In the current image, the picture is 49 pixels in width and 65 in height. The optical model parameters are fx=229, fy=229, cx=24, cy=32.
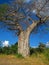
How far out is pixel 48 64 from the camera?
37.2 ft

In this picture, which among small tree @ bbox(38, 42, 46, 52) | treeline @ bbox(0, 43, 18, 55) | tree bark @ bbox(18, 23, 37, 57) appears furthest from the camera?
small tree @ bbox(38, 42, 46, 52)

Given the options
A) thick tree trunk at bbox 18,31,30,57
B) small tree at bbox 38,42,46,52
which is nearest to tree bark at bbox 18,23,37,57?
thick tree trunk at bbox 18,31,30,57

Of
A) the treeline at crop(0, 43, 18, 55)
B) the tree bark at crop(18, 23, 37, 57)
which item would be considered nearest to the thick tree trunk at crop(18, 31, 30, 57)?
the tree bark at crop(18, 23, 37, 57)

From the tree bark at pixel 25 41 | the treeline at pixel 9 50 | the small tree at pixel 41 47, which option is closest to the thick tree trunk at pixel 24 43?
the tree bark at pixel 25 41

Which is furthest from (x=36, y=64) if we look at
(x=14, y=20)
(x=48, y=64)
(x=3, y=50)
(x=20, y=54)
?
(x=3, y=50)

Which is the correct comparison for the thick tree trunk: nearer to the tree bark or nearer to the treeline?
the tree bark

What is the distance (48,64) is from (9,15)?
6439mm

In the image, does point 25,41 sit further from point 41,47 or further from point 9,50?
point 41,47

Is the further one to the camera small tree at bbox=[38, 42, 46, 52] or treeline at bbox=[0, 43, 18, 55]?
small tree at bbox=[38, 42, 46, 52]

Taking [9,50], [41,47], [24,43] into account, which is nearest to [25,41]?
[24,43]

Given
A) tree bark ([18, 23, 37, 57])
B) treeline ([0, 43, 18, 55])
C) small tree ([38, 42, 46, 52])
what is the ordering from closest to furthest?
tree bark ([18, 23, 37, 57]) < treeline ([0, 43, 18, 55]) < small tree ([38, 42, 46, 52])

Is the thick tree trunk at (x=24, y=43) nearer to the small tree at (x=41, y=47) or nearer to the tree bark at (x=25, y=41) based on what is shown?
the tree bark at (x=25, y=41)

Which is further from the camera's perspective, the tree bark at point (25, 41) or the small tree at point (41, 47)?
the small tree at point (41, 47)

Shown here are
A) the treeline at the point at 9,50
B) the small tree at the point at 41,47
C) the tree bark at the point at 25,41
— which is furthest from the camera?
the small tree at the point at 41,47
